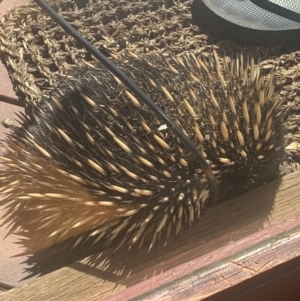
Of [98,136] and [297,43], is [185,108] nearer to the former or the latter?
[98,136]

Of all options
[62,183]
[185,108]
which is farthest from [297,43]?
[62,183]

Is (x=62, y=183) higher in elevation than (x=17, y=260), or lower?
higher

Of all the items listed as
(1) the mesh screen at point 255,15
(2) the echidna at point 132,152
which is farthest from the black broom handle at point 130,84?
(1) the mesh screen at point 255,15

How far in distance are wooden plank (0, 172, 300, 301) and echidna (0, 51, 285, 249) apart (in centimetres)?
4

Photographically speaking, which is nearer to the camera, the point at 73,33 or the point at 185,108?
the point at 73,33

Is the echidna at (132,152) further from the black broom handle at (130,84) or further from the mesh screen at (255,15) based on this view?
the mesh screen at (255,15)

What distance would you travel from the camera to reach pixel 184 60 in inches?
46.1

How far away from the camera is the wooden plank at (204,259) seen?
0.87 m

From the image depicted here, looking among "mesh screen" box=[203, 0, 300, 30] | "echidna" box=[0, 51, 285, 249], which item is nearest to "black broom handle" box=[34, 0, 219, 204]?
"echidna" box=[0, 51, 285, 249]

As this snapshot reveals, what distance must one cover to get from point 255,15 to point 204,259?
60 centimetres

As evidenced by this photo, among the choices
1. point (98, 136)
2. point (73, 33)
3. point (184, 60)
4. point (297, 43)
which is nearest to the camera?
point (73, 33)

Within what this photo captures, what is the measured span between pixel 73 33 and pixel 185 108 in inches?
10.3

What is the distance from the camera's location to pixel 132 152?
1.03 meters

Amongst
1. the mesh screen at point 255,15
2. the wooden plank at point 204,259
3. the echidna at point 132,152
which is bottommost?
the wooden plank at point 204,259
